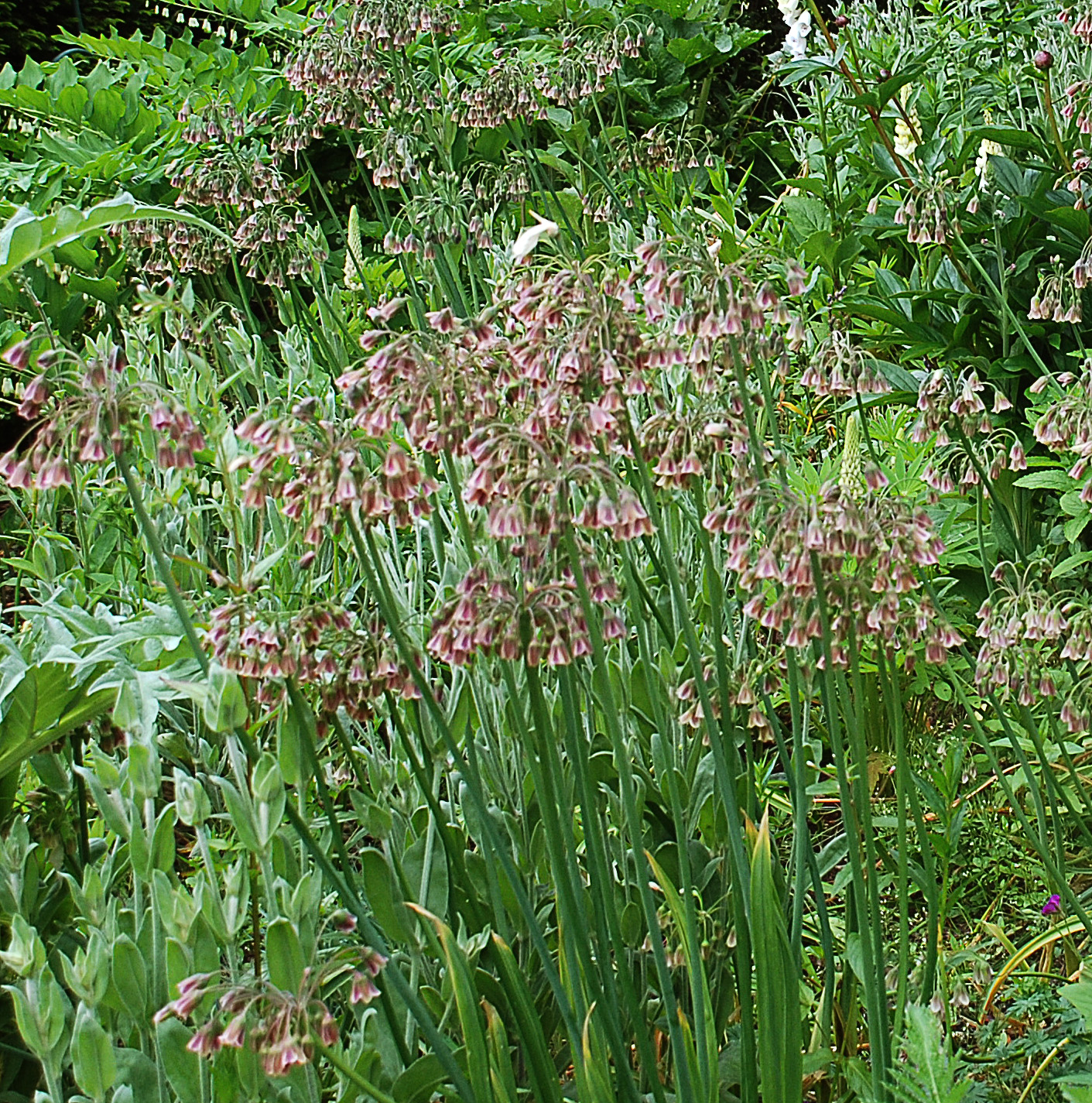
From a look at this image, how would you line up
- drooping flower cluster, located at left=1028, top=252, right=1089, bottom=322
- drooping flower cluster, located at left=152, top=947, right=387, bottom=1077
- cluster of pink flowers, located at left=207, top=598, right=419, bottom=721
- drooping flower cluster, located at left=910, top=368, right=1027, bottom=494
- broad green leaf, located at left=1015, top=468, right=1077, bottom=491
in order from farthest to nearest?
1. broad green leaf, located at left=1015, top=468, right=1077, bottom=491
2. drooping flower cluster, located at left=1028, top=252, right=1089, bottom=322
3. drooping flower cluster, located at left=910, top=368, right=1027, bottom=494
4. cluster of pink flowers, located at left=207, top=598, right=419, bottom=721
5. drooping flower cluster, located at left=152, top=947, right=387, bottom=1077

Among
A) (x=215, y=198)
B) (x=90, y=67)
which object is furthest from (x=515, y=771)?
(x=90, y=67)

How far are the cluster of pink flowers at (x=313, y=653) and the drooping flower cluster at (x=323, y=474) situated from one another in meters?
0.09

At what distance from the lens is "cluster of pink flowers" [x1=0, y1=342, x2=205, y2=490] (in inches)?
44.7

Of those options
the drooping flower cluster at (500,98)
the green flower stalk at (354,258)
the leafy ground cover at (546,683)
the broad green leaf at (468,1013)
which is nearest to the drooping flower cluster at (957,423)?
the leafy ground cover at (546,683)

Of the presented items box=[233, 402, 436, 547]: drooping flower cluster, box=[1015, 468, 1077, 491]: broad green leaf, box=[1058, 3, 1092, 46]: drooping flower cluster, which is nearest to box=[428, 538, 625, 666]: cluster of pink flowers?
box=[233, 402, 436, 547]: drooping flower cluster

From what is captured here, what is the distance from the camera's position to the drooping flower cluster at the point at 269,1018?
1.05 m

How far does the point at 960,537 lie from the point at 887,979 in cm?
113

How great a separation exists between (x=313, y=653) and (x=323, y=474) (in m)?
0.22

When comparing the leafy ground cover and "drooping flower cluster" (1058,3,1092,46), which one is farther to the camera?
"drooping flower cluster" (1058,3,1092,46)

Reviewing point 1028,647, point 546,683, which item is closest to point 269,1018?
point 546,683

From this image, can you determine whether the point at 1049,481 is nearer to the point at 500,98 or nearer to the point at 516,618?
the point at 500,98

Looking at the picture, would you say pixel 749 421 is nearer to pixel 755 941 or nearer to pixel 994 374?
pixel 755 941

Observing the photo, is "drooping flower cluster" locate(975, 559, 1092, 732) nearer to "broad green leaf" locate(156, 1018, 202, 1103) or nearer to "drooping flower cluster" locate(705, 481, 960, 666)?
"drooping flower cluster" locate(705, 481, 960, 666)

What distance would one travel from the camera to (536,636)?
3.72 ft
